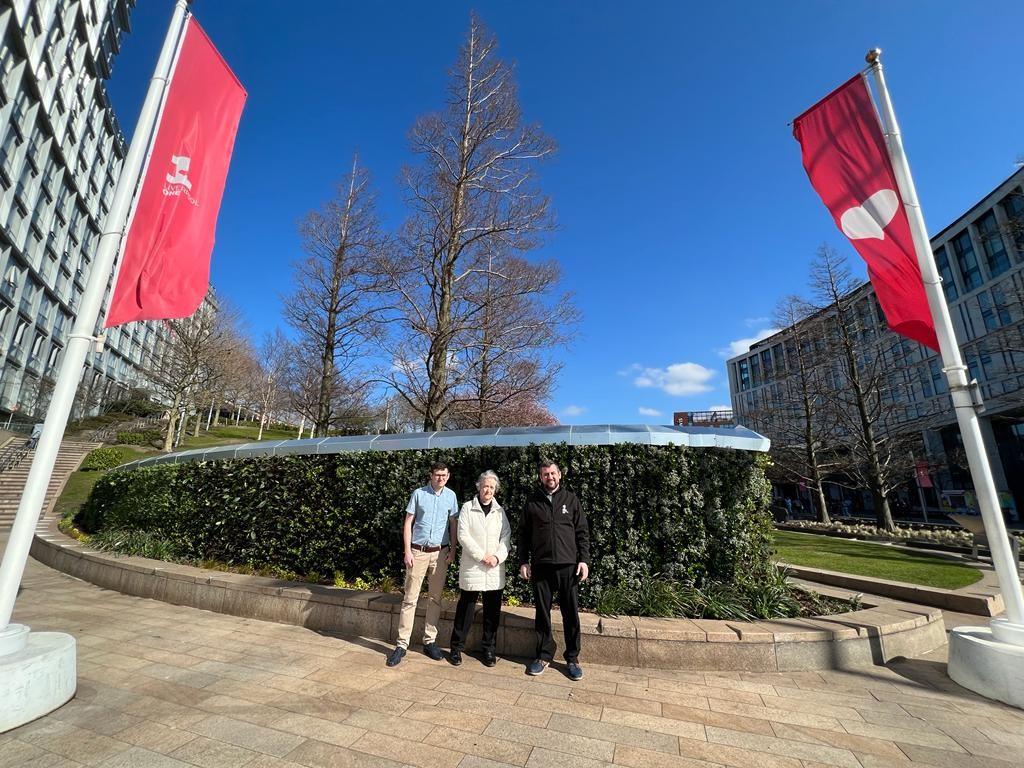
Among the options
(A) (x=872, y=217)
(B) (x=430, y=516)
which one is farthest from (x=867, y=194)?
(B) (x=430, y=516)

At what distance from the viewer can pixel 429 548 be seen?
4.73 m

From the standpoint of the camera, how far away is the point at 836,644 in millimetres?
4578

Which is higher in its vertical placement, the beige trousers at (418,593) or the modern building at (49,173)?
the modern building at (49,173)

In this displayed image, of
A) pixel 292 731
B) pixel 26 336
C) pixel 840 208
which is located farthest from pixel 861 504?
pixel 26 336

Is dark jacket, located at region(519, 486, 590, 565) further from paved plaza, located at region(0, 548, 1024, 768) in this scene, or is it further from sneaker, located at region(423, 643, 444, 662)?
sneaker, located at region(423, 643, 444, 662)

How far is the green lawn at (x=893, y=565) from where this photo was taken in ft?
29.1

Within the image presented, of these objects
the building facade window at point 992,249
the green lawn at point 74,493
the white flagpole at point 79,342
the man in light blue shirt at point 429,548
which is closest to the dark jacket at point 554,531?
the man in light blue shirt at point 429,548

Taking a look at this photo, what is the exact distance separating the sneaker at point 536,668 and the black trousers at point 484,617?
1.42ft

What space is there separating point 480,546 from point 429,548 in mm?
595

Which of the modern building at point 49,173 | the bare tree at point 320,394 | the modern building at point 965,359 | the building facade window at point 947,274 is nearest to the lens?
the bare tree at point 320,394

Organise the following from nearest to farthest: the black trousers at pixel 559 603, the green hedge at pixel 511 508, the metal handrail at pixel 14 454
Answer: the black trousers at pixel 559 603, the green hedge at pixel 511 508, the metal handrail at pixel 14 454

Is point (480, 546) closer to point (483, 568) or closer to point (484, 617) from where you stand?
point (483, 568)

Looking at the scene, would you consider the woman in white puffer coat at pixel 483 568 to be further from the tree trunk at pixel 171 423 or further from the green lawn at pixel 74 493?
the tree trunk at pixel 171 423

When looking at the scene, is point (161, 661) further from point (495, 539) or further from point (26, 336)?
point (26, 336)
